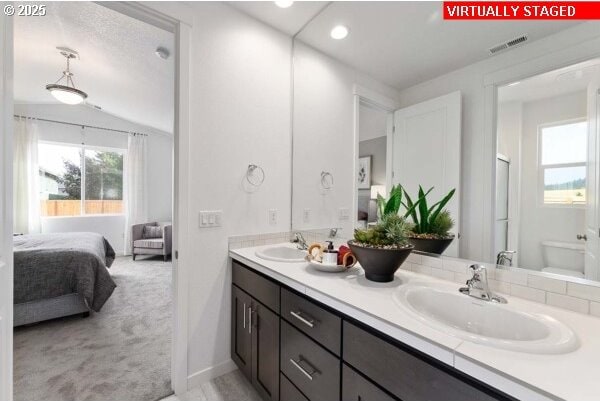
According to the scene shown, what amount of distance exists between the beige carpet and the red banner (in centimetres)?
254

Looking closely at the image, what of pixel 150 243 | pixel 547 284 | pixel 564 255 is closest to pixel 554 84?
pixel 564 255

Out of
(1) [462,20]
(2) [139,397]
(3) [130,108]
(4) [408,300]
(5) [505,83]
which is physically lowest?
(2) [139,397]

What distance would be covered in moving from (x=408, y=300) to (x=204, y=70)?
5.61ft

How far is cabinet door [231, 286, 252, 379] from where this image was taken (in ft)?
5.06

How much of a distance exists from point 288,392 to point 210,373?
2.43ft

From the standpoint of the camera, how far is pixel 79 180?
4.86 metres

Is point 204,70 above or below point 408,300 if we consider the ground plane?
above

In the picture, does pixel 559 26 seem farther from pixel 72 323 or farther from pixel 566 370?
pixel 72 323

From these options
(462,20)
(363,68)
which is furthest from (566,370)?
(363,68)

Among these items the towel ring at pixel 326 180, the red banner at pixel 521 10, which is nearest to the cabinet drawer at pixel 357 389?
the towel ring at pixel 326 180

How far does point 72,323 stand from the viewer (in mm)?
2414

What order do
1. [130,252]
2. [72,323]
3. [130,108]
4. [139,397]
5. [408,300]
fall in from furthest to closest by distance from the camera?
[130,252] < [130,108] < [72,323] < [139,397] < [408,300]

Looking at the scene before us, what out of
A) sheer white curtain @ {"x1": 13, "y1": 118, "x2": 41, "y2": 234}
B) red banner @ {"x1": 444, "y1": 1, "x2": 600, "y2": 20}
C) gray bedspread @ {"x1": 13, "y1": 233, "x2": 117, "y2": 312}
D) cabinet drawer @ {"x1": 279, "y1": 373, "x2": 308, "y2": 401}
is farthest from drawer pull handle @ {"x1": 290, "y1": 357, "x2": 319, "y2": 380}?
sheer white curtain @ {"x1": 13, "y1": 118, "x2": 41, "y2": 234}

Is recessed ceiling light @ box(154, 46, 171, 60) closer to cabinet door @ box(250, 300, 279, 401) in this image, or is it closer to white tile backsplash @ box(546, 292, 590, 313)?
cabinet door @ box(250, 300, 279, 401)
